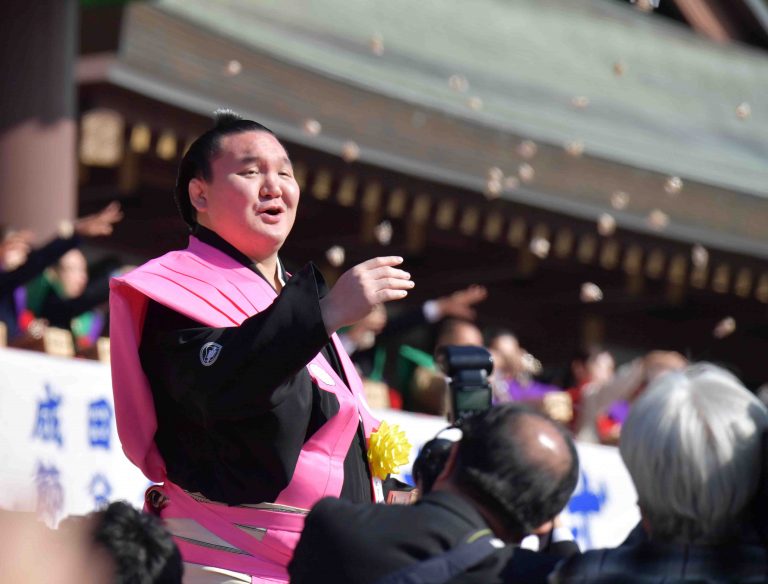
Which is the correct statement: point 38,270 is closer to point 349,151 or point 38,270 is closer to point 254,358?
point 349,151

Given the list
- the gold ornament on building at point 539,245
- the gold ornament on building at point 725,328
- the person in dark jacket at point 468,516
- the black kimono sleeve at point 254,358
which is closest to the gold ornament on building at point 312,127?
the gold ornament on building at point 539,245

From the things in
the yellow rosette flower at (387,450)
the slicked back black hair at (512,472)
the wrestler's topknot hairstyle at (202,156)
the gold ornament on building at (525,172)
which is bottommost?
the gold ornament on building at (525,172)

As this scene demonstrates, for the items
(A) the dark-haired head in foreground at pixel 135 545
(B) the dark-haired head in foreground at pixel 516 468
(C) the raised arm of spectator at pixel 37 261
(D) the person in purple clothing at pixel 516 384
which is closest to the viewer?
(A) the dark-haired head in foreground at pixel 135 545

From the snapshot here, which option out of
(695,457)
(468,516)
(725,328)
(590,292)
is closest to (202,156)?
(468,516)

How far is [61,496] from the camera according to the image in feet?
13.5

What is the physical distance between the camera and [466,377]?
9.05ft

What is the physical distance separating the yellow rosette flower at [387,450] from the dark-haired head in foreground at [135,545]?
84 cm

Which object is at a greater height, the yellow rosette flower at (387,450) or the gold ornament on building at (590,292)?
the yellow rosette flower at (387,450)

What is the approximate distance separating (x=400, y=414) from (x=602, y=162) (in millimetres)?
3853

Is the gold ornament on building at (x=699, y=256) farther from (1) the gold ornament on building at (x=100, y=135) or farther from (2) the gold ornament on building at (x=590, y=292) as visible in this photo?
(1) the gold ornament on building at (x=100, y=135)

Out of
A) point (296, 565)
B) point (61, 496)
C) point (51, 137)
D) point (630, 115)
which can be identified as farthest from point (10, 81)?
point (630, 115)

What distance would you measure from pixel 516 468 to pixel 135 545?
568 mm

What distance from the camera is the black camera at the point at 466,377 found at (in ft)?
8.91

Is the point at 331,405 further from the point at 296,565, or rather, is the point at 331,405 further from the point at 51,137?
the point at 51,137
